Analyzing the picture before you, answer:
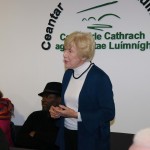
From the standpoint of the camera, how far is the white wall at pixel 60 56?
3453mm

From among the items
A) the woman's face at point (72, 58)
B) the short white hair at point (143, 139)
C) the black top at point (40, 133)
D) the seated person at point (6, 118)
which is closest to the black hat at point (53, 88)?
the black top at point (40, 133)

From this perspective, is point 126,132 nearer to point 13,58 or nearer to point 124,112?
point 124,112

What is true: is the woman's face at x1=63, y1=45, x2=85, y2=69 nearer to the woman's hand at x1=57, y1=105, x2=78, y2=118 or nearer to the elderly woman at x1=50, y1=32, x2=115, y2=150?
the elderly woman at x1=50, y1=32, x2=115, y2=150

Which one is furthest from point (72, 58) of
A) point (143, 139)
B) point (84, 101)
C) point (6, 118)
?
point (6, 118)

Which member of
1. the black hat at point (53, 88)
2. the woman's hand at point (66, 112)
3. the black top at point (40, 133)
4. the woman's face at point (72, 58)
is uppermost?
the woman's face at point (72, 58)

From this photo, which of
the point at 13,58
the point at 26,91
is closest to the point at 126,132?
the point at 26,91

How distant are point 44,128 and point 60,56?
88 centimetres

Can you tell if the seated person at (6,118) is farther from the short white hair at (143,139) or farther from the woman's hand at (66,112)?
the short white hair at (143,139)

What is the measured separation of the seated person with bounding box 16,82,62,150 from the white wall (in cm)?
36

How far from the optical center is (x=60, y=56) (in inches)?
151

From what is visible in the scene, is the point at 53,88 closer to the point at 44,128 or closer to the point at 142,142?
the point at 44,128

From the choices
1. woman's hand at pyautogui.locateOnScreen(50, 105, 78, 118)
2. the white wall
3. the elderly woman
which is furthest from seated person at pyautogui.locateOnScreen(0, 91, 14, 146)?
woman's hand at pyautogui.locateOnScreen(50, 105, 78, 118)

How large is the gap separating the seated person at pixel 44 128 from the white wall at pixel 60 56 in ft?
1.19

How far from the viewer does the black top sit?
3436mm
